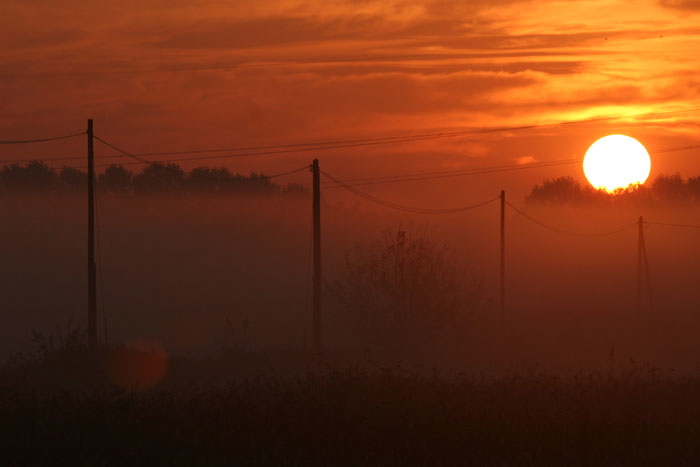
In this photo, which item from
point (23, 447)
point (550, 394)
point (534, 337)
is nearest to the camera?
point (23, 447)

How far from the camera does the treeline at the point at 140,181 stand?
94.9m

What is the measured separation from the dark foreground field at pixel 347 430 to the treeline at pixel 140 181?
82.1m

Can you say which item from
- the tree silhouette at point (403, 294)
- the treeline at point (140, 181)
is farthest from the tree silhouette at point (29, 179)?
the tree silhouette at point (403, 294)

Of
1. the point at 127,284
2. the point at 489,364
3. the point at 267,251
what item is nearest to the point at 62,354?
the point at 489,364

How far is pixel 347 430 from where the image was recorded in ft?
40.1

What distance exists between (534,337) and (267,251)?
133 feet

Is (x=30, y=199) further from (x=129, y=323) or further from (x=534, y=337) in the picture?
(x=534, y=337)

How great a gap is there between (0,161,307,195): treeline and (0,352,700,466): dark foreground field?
3234 inches

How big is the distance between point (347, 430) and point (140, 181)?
3579 inches

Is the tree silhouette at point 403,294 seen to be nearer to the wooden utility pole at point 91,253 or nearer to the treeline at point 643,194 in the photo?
the wooden utility pole at point 91,253

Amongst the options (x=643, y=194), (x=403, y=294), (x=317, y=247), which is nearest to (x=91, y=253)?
(x=317, y=247)

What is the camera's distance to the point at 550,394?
→ 1530cm

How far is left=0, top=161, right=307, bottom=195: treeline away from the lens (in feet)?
311

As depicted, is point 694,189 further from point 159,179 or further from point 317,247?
point 317,247
